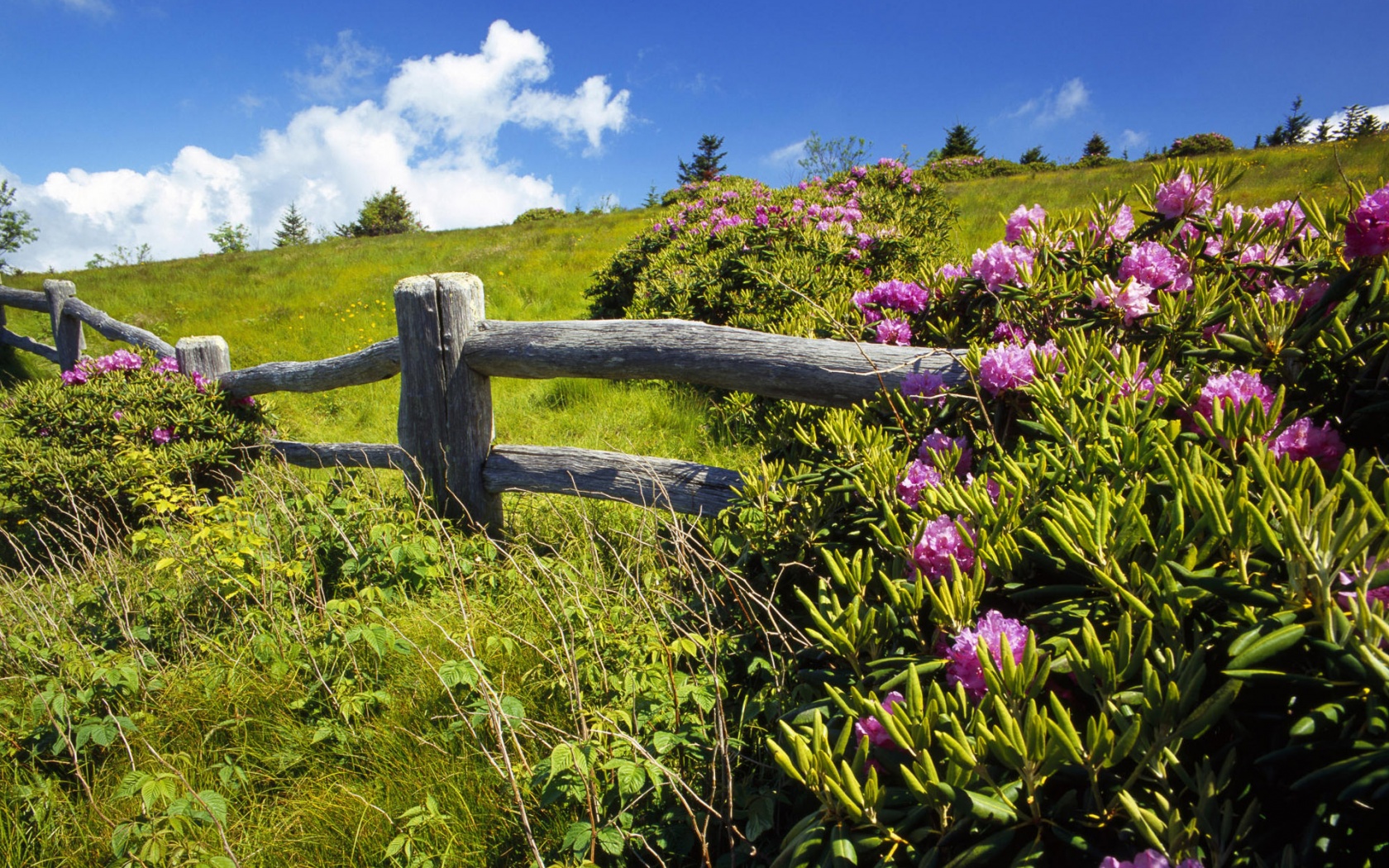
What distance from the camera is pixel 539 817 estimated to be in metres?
1.63

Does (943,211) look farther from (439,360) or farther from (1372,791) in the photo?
(1372,791)

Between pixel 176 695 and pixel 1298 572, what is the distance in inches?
114

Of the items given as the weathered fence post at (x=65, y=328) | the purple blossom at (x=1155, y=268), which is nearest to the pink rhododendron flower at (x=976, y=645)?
the purple blossom at (x=1155, y=268)

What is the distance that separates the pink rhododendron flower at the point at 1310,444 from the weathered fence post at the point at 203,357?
5464 mm

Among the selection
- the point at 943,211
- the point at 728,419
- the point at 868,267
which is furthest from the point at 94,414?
the point at 943,211

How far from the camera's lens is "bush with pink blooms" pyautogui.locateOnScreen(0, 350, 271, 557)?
402cm

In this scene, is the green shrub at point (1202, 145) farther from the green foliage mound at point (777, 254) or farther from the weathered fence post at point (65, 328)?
the weathered fence post at point (65, 328)

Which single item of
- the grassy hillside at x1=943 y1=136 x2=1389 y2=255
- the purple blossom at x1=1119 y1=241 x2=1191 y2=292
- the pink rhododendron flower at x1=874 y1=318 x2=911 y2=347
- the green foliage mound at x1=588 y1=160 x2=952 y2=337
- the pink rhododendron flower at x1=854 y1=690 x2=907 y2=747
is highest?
the grassy hillside at x1=943 y1=136 x2=1389 y2=255

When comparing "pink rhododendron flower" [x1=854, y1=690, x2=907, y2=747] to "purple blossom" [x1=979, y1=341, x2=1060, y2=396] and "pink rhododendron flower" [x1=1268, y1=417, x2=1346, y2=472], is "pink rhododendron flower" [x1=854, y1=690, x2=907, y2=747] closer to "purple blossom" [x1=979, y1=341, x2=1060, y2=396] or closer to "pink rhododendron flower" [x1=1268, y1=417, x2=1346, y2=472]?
"pink rhododendron flower" [x1=1268, y1=417, x2=1346, y2=472]

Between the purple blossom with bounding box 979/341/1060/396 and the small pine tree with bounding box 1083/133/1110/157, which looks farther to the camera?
the small pine tree with bounding box 1083/133/1110/157

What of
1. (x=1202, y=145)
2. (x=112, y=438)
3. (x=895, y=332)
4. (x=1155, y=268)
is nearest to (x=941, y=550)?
(x=1155, y=268)

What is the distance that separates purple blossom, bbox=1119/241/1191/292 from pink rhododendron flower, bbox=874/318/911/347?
2.32 feet

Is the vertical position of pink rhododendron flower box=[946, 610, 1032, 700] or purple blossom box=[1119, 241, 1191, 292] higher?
purple blossom box=[1119, 241, 1191, 292]

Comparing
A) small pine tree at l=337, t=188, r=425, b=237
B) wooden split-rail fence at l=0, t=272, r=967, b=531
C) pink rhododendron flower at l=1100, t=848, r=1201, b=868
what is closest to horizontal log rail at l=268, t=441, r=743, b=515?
wooden split-rail fence at l=0, t=272, r=967, b=531
